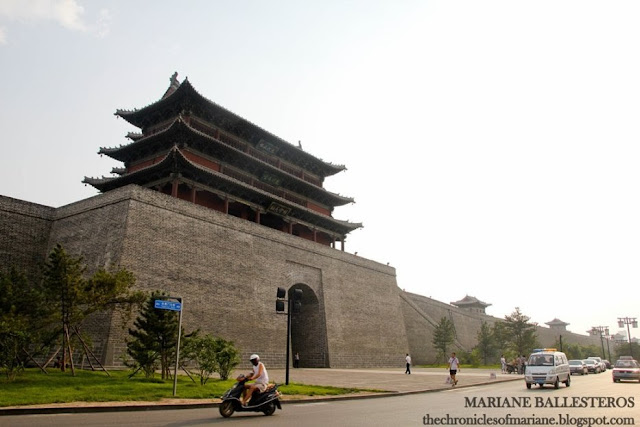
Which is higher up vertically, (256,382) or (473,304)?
(473,304)

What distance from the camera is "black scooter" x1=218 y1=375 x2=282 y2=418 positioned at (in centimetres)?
877

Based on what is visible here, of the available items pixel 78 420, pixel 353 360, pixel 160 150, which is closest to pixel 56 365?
pixel 78 420

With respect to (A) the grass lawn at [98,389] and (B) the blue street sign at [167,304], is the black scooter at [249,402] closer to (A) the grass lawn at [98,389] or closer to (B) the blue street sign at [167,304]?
(A) the grass lawn at [98,389]

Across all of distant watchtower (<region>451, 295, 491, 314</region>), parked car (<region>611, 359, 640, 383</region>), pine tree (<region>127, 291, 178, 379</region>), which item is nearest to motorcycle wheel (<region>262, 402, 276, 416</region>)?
pine tree (<region>127, 291, 178, 379</region>)

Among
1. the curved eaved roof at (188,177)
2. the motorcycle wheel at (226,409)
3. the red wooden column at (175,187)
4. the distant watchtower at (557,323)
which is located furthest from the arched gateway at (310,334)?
the distant watchtower at (557,323)

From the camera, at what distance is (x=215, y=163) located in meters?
29.4

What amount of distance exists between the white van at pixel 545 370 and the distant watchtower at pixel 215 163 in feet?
→ 58.8

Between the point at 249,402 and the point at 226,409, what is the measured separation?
45 cm

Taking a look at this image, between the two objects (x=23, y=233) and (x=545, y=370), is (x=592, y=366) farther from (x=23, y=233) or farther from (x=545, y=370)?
(x=23, y=233)

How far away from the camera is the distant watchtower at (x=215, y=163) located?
2709 centimetres

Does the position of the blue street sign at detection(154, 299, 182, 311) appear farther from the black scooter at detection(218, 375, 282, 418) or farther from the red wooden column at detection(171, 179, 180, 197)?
the red wooden column at detection(171, 179, 180, 197)

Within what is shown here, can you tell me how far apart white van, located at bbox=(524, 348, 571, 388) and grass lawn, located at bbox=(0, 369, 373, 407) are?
6484 millimetres

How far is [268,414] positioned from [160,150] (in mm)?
22456

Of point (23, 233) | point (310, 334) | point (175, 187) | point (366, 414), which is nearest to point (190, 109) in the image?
point (175, 187)
